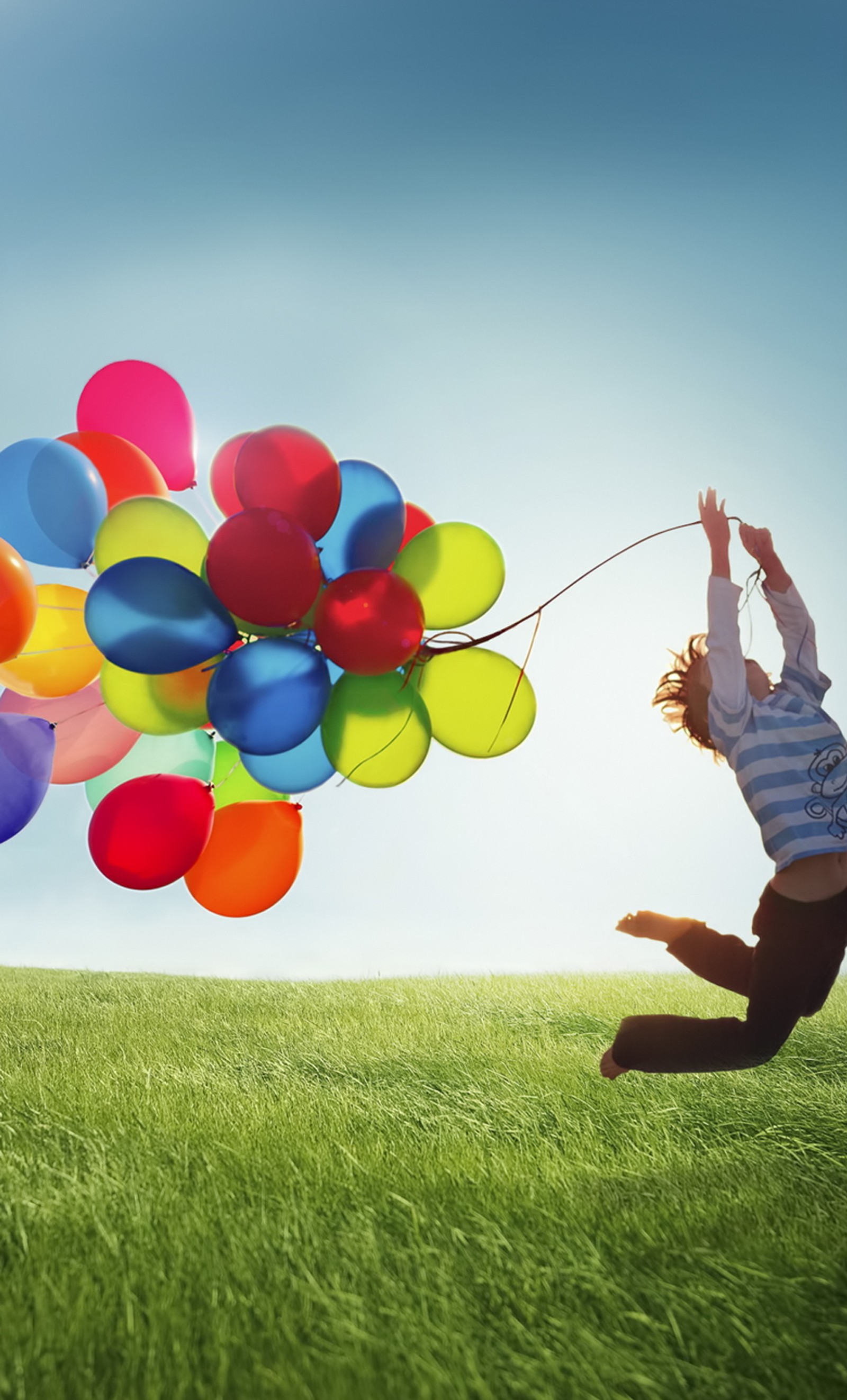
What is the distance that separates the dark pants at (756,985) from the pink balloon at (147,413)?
2727 millimetres

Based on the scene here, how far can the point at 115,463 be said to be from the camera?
10.5 ft

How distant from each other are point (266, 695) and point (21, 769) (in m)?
0.99

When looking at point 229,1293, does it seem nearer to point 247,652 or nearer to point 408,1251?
point 408,1251

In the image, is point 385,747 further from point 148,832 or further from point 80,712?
point 80,712

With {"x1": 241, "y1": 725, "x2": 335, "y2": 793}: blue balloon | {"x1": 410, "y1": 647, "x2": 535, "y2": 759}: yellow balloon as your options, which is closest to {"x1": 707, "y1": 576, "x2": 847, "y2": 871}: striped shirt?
{"x1": 410, "y1": 647, "x2": 535, "y2": 759}: yellow balloon

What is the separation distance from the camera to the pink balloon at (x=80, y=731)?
324cm

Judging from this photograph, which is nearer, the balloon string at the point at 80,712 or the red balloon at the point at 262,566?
the red balloon at the point at 262,566

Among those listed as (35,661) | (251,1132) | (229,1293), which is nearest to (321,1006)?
(251,1132)

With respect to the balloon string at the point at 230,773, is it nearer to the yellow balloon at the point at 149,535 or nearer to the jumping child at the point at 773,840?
the yellow balloon at the point at 149,535

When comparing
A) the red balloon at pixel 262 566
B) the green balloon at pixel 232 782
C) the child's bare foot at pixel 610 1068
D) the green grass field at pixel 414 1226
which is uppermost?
the red balloon at pixel 262 566

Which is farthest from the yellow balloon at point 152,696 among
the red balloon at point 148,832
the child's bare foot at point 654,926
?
the child's bare foot at point 654,926

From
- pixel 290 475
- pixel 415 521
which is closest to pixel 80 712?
pixel 290 475

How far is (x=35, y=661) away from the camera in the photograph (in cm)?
308

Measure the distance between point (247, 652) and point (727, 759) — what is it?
1.52 metres
